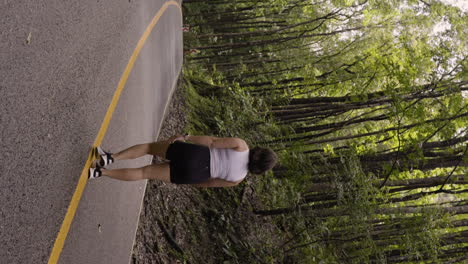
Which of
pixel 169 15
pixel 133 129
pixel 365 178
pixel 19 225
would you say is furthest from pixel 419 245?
pixel 169 15

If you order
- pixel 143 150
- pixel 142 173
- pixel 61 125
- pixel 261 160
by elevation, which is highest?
pixel 61 125

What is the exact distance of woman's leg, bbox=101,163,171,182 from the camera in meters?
5.82

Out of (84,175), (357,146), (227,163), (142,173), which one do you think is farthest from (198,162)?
(357,146)

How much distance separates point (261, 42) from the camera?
58.8ft

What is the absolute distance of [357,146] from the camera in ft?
33.2

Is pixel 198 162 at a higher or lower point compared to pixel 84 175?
higher

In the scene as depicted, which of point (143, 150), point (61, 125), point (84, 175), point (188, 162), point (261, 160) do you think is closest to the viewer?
point (61, 125)

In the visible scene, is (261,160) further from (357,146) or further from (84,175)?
(357,146)

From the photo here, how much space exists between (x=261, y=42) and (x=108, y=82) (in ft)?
38.7

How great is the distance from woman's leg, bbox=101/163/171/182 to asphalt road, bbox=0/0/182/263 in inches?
15.0

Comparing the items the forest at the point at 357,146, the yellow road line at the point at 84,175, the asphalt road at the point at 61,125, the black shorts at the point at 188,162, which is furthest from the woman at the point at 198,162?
the forest at the point at 357,146

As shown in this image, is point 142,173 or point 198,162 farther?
point 142,173

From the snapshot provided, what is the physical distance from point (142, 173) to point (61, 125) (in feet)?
4.06

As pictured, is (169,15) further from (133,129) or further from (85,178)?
(85,178)
